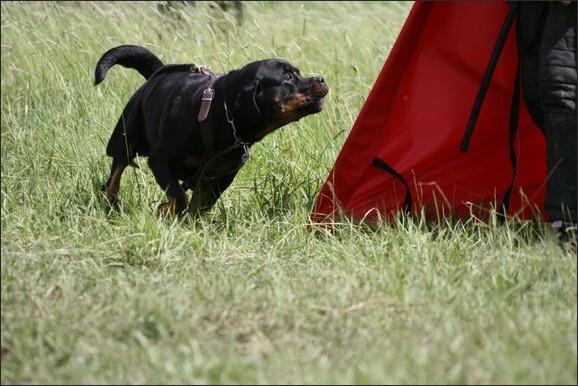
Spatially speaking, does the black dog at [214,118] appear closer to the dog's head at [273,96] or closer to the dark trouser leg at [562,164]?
the dog's head at [273,96]

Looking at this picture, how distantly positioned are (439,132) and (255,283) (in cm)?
137

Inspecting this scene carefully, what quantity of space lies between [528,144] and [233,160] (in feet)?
4.32

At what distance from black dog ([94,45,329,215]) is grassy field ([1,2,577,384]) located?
8.6 inches

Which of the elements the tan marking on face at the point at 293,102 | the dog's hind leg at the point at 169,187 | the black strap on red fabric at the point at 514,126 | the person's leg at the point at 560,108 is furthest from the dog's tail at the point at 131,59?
the person's leg at the point at 560,108

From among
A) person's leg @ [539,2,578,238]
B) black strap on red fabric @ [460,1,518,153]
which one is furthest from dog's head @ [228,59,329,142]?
person's leg @ [539,2,578,238]

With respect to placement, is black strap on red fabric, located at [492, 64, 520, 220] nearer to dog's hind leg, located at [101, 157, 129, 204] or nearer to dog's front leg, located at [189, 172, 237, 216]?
dog's front leg, located at [189, 172, 237, 216]

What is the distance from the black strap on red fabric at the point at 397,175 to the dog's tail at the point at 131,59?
1.29 m

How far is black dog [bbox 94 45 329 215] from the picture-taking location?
4793 mm

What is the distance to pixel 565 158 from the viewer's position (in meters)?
4.34

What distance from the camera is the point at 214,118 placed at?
481 centimetres

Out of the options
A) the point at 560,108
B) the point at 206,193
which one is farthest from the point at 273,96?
the point at 560,108

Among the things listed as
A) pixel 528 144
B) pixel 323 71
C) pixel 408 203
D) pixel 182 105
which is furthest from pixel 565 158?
pixel 323 71

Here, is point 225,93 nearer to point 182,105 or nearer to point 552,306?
point 182,105

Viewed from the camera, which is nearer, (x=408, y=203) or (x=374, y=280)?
(x=374, y=280)
